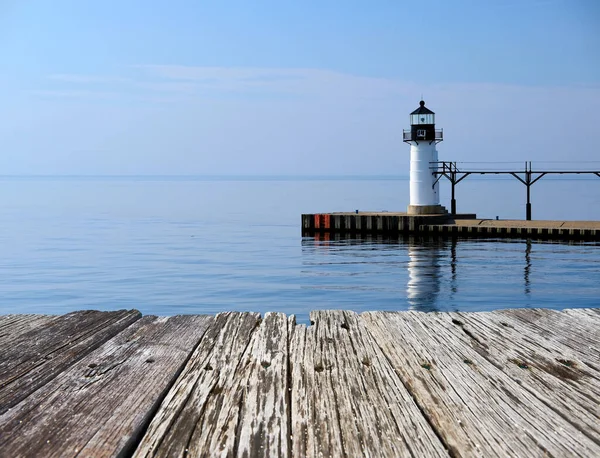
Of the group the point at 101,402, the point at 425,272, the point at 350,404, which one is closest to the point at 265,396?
the point at 350,404

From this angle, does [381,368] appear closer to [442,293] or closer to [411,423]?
[411,423]

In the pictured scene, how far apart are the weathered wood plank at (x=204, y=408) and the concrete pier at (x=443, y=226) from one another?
39.7m

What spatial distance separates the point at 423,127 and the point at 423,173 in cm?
313

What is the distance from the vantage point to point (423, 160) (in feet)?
151

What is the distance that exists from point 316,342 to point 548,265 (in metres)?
29.6

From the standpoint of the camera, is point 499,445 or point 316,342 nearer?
point 499,445

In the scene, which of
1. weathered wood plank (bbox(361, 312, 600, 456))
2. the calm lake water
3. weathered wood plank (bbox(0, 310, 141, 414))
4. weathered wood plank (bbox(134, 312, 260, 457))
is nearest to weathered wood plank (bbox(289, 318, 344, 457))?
weathered wood plank (bbox(134, 312, 260, 457))

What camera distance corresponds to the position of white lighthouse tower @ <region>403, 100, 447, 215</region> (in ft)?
150

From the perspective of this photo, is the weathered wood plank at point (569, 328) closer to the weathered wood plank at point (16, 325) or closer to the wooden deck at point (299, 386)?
the wooden deck at point (299, 386)

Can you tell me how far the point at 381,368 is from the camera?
3428mm

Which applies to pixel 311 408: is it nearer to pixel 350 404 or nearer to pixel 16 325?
pixel 350 404

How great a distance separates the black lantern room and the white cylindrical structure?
15.0 inches

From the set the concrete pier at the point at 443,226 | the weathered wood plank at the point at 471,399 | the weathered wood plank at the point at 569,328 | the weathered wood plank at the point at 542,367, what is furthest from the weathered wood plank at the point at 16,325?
the concrete pier at the point at 443,226

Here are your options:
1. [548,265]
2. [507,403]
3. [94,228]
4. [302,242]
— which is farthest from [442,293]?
[94,228]
